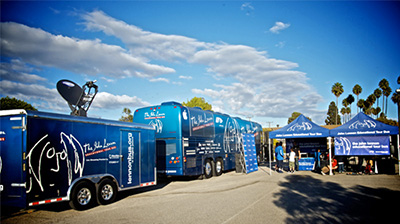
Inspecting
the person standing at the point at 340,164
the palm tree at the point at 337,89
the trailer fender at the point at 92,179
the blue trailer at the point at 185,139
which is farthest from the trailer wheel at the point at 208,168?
the palm tree at the point at 337,89

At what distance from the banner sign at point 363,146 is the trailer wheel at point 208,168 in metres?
6.91

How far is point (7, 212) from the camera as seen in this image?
8570mm

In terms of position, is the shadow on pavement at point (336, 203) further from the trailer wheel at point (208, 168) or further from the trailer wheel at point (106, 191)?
the trailer wheel at point (106, 191)

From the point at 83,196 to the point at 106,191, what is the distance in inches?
34.8

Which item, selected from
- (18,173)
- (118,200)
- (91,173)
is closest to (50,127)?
(18,173)

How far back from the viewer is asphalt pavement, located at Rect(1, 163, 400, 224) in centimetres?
744

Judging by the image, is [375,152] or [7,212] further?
[375,152]

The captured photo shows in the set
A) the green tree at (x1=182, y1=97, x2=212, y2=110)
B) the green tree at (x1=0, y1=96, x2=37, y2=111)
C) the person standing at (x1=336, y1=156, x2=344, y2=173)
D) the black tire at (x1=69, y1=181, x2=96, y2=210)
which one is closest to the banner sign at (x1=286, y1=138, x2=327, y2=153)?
the person standing at (x1=336, y1=156, x2=344, y2=173)

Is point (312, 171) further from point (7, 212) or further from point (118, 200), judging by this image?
point (7, 212)

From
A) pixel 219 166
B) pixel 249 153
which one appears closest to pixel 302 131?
pixel 249 153

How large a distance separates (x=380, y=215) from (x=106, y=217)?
6.81m

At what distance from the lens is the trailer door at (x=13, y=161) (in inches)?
285

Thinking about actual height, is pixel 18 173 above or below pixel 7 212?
above

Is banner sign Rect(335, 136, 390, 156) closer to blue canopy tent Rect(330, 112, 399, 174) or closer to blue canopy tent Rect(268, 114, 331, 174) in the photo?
blue canopy tent Rect(330, 112, 399, 174)
